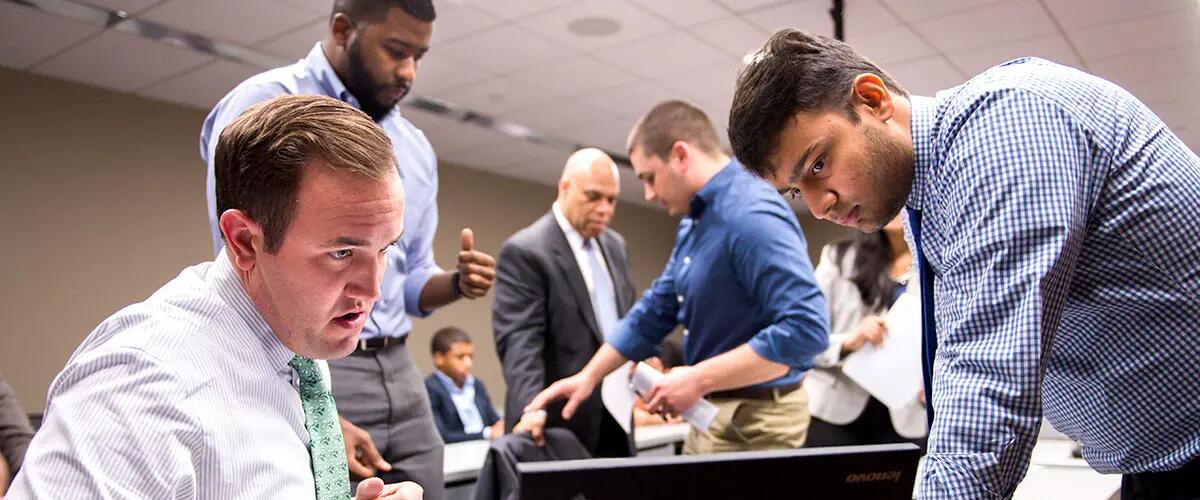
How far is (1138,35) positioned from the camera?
15.6 feet

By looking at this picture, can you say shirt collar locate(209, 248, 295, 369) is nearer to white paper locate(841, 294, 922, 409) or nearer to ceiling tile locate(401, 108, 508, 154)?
white paper locate(841, 294, 922, 409)

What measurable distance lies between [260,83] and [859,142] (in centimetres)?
109

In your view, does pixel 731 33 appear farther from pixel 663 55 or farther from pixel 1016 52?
pixel 1016 52

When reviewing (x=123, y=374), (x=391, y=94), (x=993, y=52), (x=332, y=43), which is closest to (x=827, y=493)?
(x=123, y=374)

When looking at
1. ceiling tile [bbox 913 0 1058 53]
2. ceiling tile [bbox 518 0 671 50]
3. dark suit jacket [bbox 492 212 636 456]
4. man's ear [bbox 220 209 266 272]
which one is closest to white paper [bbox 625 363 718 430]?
dark suit jacket [bbox 492 212 636 456]

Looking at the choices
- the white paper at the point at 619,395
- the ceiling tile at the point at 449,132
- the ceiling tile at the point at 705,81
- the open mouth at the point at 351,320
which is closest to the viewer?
the open mouth at the point at 351,320

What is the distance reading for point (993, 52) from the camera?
503 cm

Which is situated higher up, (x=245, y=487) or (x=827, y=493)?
(x=245, y=487)

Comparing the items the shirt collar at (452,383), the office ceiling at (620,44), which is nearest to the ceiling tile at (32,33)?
the office ceiling at (620,44)

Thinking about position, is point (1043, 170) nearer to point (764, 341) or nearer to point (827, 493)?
point (827, 493)

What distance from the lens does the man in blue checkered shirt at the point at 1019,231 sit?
80cm

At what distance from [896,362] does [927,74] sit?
3.66 m

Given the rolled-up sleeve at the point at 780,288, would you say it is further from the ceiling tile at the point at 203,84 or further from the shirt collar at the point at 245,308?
the ceiling tile at the point at 203,84

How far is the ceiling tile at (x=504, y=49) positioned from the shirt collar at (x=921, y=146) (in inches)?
148
